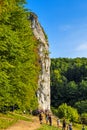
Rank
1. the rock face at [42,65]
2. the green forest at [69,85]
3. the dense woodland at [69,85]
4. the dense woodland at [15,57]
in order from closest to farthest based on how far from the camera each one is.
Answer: the dense woodland at [15,57], the rock face at [42,65], the green forest at [69,85], the dense woodland at [69,85]

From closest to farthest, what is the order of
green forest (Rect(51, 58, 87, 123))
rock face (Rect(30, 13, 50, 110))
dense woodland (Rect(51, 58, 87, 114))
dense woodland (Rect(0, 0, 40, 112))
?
dense woodland (Rect(0, 0, 40, 112)), rock face (Rect(30, 13, 50, 110)), green forest (Rect(51, 58, 87, 123)), dense woodland (Rect(51, 58, 87, 114))

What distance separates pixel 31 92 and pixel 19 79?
4.74 m

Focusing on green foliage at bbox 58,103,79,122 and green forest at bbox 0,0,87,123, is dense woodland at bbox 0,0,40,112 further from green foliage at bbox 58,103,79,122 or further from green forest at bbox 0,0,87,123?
green foliage at bbox 58,103,79,122

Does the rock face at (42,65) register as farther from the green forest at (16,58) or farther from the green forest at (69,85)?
the green forest at (69,85)

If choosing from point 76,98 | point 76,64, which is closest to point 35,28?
point 76,98

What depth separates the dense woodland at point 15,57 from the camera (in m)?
35.4

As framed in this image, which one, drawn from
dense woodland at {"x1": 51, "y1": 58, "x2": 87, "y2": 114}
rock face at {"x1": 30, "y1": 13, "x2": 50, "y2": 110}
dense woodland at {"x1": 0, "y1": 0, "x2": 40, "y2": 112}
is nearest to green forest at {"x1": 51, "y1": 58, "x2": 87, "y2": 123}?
dense woodland at {"x1": 51, "y1": 58, "x2": 87, "y2": 114}

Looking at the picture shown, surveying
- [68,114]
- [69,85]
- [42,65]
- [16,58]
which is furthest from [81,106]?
[16,58]

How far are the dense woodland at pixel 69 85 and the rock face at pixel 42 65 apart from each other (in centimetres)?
4492

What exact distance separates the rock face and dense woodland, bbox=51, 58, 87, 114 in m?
44.9

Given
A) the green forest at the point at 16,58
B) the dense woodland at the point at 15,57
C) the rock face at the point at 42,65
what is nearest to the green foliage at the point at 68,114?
the rock face at the point at 42,65

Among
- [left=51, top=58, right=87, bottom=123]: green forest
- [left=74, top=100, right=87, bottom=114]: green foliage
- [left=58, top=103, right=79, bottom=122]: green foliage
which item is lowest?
[left=58, top=103, right=79, bottom=122]: green foliage

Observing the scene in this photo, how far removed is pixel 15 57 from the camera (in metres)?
37.4

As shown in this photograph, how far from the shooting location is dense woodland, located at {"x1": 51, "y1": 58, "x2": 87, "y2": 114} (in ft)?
477
